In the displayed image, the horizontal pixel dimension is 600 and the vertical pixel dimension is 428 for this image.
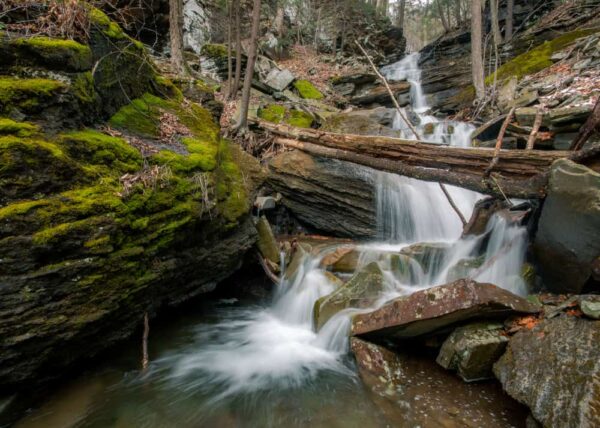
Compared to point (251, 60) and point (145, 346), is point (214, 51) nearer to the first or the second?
point (251, 60)

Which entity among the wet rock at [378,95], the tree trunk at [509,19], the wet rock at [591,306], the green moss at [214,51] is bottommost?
the wet rock at [591,306]

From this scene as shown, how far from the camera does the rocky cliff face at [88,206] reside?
3.12 meters

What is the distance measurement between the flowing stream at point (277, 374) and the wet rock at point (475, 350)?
0.14m

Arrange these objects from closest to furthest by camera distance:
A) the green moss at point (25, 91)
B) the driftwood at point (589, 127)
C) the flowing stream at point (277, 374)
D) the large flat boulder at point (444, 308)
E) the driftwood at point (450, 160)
Result: 1. the green moss at point (25, 91)
2. the flowing stream at point (277, 374)
3. the large flat boulder at point (444, 308)
4. the driftwood at point (589, 127)
5. the driftwood at point (450, 160)

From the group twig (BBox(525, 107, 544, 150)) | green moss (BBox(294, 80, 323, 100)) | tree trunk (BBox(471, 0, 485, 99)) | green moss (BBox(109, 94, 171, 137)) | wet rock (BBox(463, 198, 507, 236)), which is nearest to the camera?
green moss (BBox(109, 94, 171, 137))

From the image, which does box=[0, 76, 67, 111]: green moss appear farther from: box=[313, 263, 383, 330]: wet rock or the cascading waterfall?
box=[313, 263, 383, 330]: wet rock

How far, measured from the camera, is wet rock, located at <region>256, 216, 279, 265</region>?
702 cm

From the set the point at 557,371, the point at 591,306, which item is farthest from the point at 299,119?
the point at 557,371

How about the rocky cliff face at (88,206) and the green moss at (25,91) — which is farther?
the green moss at (25,91)

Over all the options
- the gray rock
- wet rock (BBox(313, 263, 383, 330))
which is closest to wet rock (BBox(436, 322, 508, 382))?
wet rock (BBox(313, 263, 383, 330))

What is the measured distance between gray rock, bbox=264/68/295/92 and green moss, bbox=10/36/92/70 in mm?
11397

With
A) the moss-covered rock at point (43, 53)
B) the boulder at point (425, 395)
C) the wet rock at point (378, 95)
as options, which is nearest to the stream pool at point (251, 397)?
the boulder at point (425, 395)

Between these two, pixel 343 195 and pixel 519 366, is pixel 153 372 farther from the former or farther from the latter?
pixel 343 195

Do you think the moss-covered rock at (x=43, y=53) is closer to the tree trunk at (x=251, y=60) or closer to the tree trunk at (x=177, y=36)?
the tree trunk at (x=251, y=60)
